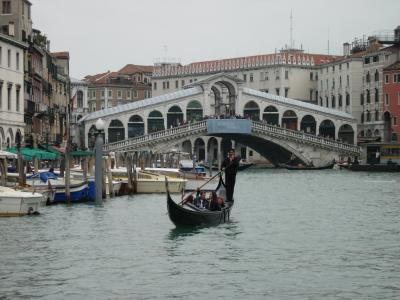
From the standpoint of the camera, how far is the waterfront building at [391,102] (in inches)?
2776

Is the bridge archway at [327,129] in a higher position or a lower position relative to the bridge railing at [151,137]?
higher

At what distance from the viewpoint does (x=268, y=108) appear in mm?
72250

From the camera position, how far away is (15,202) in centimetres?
2383

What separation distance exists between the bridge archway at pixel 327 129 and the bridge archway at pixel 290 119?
5.46ft

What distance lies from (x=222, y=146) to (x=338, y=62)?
12340mm

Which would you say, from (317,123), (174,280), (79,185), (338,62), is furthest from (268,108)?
(174,280)

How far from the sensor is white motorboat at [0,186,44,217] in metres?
23.8

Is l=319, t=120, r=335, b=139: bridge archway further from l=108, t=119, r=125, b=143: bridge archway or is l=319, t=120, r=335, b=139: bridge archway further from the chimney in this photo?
the chimney

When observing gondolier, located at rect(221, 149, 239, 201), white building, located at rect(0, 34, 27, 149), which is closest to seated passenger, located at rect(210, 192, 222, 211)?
gondolier, located at rect(221, 149, 239, 201)

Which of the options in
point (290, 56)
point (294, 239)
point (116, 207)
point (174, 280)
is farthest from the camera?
point (290, 56)

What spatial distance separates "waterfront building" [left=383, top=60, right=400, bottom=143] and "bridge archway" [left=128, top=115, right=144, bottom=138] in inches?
603

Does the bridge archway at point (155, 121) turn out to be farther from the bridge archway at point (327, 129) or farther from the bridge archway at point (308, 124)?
the bridge archway at point (327, 129)

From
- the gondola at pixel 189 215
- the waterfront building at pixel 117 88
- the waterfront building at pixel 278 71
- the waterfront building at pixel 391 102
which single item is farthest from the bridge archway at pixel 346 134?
the gondola at pixel 189 215

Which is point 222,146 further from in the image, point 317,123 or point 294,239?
point 294,239
